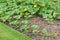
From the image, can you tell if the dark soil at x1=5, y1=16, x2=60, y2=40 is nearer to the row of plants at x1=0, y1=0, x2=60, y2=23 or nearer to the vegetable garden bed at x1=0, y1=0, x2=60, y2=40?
the vegetable garden bed at x1=0, y1=0, x2=60, y2=40

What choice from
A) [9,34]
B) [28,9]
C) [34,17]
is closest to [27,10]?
[28,9]

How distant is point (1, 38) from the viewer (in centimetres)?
403

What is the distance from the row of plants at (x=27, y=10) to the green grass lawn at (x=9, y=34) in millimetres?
164

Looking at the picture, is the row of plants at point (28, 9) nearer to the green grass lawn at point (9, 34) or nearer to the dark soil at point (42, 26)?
the dark soil at point (42, 26)

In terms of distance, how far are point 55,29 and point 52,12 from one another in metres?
0.50

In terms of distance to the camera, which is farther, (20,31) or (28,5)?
(28,5)

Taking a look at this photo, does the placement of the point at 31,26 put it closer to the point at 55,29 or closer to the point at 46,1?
the point at 55,29

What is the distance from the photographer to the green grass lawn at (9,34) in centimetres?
402

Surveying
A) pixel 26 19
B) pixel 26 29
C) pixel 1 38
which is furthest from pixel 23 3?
pixel 1 38

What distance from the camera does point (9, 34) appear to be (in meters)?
4.13

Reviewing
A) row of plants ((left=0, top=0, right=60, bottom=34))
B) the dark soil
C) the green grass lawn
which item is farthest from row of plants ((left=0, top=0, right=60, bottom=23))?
the green grass lawn

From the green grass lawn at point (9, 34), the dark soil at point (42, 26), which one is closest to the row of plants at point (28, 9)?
the dark soil at point (42, 26)

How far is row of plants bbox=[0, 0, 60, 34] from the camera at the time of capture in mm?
4383

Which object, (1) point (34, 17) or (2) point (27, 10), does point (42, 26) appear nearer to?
(1) point (34, 17)
